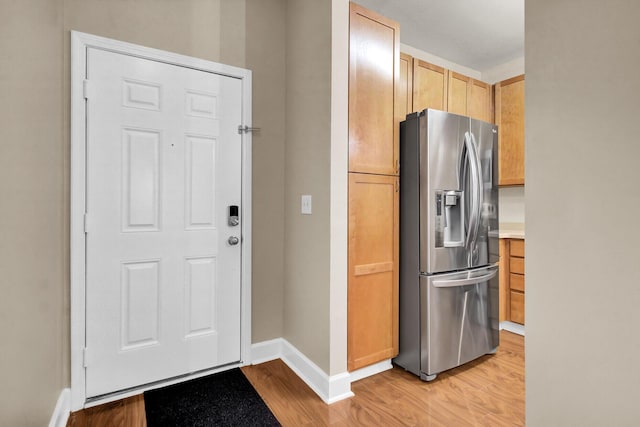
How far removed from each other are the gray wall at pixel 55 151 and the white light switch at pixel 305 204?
1.00ft

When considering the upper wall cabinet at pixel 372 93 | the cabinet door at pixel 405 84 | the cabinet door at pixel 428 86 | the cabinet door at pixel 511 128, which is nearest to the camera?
the upper wall cabinet at pixel 372 93

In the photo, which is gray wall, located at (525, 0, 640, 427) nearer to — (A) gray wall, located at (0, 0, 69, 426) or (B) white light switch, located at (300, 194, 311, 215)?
(B) white light switch, located at (300, 194, 311, 215)

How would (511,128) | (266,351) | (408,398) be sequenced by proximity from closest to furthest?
(408,398), (266,351), (511,128)

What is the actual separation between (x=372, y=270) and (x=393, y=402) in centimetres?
77

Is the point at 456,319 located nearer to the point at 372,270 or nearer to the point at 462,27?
the point at 372,270

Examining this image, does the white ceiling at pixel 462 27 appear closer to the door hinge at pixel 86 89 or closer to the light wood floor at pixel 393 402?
the door hinge at pixel 86 89

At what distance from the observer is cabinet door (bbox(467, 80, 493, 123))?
10.4ft

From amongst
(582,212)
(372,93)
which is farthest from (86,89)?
(582,212)

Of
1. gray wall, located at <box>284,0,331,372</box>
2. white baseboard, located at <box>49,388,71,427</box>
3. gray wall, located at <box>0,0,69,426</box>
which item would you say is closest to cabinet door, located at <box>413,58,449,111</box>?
gray wall, located at <box>284,0,331,372</box>

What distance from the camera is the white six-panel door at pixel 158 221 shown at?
1.86 m

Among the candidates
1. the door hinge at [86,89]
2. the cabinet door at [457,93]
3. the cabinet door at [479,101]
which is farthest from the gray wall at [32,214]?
the cabinet door at [479,101]

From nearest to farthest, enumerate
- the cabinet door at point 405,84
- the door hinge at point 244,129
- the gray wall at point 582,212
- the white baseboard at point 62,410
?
the gray wall at point 582,212
the white baseboard at point 62,410
the door hinge at point 244,129
the cabinet door at point 405,84

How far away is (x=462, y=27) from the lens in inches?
117

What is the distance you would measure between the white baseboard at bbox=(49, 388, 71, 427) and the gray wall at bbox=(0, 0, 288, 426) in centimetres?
5
